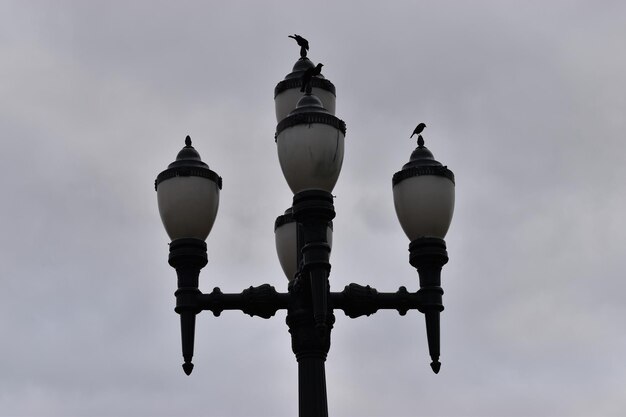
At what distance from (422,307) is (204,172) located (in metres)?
1.84

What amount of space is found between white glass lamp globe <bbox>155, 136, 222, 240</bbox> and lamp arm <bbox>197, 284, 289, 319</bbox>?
1.57 feet

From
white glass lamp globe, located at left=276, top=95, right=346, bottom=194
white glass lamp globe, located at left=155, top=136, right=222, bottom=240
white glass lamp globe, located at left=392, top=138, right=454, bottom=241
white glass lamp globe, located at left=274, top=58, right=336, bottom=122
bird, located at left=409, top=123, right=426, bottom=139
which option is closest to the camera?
white glass lamp globe, located at left=276, top=95, right=346, bottom=194

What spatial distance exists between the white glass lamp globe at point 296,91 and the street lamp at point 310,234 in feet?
0.81

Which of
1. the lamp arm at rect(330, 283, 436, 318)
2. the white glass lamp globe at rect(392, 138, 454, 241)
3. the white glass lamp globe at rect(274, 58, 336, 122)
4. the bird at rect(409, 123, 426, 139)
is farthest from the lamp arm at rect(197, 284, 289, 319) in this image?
the bird at rect(409, 123, 426, 139)

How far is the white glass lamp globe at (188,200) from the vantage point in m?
9.09

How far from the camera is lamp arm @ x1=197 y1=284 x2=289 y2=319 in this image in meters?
8.95

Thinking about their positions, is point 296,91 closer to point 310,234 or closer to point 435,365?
point 310,234

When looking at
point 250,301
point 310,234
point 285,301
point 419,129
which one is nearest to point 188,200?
point 250,301

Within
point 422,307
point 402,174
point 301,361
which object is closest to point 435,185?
point 402,174

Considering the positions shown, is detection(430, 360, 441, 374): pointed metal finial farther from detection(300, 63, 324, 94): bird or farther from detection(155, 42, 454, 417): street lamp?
detection(300, 63, 324, 94): bird

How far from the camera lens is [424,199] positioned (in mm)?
9234

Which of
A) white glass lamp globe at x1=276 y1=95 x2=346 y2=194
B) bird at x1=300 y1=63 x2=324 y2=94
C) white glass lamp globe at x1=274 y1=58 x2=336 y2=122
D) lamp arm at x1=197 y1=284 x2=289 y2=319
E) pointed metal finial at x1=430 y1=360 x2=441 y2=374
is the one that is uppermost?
white glass lamp globe at x1=274 y1=58 x2=336 y2=122

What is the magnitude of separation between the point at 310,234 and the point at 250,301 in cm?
85

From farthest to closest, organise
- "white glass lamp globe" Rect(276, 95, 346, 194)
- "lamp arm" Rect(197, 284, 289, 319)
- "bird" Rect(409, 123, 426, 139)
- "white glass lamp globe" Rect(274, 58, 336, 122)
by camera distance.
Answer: "bird" Rect(409, 123, 426, 139) < "white glass lamp globe" Rect(274, 58, 336, 122) < "lamp arm" Rect(197, 284, 289, 319) < "white glass lamp globe" Rect(276, 95, 346, 194)
